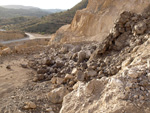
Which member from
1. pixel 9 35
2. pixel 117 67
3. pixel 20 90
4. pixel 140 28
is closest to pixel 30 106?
pixel 20 90

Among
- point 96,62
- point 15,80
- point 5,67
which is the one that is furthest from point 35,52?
point 96,62

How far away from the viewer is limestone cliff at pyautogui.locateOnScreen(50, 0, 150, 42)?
1320 cm

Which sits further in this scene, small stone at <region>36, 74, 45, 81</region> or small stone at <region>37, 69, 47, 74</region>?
small stone at <region>37, 69, 47, 74</region>

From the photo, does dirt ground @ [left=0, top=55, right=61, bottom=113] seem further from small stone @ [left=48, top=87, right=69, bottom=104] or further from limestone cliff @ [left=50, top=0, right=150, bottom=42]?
limestone cliff @ [left=50, top=0, right=150, bottom=42]

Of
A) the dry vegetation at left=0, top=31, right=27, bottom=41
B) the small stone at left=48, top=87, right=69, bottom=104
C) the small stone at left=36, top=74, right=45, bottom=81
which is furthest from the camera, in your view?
the dry vegetation at left=0, top=31, right=27, bottom=41

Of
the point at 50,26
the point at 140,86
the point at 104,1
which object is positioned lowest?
the point at 50,26

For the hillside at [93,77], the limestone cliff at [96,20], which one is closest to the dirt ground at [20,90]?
the hillside at [93,77]

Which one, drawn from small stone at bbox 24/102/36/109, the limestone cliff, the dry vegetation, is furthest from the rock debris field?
the dry vegetation

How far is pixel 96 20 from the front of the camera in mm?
14688

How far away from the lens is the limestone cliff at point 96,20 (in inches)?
520

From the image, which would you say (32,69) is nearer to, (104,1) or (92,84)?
(92,84)

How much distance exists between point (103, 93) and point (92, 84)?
1.11ft

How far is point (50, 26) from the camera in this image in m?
35.7

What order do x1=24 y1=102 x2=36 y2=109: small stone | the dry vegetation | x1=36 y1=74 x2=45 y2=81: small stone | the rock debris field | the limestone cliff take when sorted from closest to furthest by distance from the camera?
the rock debris field → x1=24 y1=102 x2=36 y2=109: small stone → x1=36 y1=74 x2=45 y2=81: small stone → the limestone cliff → the dry vegetation
